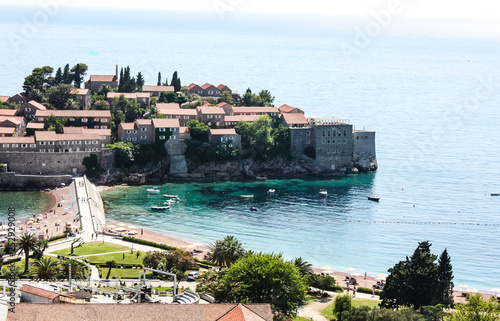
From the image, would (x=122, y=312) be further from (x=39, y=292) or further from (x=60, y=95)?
(x=60, y=95)

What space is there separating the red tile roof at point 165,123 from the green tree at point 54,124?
14223mm

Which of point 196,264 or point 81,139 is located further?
point 81,139

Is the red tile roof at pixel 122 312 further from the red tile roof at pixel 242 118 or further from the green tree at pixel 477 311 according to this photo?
the red tile roof at pixel 242 118

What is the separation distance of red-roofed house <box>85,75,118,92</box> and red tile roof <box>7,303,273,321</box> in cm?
9469

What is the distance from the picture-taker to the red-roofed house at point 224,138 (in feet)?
396

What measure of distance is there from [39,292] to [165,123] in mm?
71199

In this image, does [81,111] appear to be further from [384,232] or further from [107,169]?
[384,232]

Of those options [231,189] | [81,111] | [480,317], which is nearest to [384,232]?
[231,189]

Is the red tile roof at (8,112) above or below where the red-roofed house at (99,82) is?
below

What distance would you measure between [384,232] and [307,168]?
29977 millimetres

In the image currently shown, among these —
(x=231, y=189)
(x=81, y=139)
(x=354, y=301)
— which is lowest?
(x=354, y=301)

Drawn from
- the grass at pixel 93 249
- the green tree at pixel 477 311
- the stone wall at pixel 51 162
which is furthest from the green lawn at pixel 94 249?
the green tree at pixel 477 311

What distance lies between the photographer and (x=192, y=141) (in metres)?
120

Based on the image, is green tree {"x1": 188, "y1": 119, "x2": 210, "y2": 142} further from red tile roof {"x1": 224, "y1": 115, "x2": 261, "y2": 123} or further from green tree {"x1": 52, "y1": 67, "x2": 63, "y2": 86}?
green tree {"x1": 52, "y1": 67, "x2": 63, "y2": 86}
